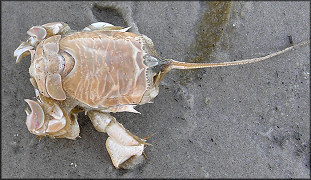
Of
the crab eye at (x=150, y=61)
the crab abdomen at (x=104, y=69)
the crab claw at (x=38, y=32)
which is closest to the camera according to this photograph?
the crab abdomen at (x=104, y=69)

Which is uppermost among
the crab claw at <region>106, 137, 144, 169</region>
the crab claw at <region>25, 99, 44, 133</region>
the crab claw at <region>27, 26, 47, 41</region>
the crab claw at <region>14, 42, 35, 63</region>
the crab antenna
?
the crab antenna

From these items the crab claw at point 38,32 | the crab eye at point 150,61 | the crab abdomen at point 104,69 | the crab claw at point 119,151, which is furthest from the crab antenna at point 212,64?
the crab claw at point 38,32

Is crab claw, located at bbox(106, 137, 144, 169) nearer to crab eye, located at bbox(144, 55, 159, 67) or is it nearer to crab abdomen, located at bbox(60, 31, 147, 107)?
crab abdomen, located at bbox(60, 31, 147, 107)

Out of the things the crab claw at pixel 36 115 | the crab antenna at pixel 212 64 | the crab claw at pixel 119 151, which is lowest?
the crab claw at pixel 119 151

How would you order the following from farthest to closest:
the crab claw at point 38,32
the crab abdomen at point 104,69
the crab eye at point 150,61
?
the crab claw at point 38,32, the crab eye at point 150,61, the crab abdomen at point 104,69

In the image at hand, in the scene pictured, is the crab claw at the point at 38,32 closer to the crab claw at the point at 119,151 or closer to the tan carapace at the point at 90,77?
the tan carapace at the point at 90,77

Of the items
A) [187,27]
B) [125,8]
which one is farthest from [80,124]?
[187,27]

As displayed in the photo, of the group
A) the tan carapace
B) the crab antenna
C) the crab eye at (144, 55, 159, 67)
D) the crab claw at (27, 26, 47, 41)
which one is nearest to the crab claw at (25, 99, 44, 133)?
the tan carapace

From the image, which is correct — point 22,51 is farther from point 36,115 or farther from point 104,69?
point 104,69
